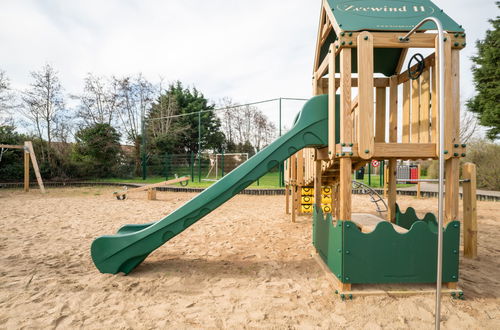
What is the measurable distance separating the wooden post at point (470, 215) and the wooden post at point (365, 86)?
2393 millimetres

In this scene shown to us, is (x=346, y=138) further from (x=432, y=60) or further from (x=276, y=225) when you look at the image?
(x=276, y=225)

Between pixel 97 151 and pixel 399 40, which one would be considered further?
pixel 97 151

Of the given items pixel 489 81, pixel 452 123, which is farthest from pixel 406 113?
pixel 489 81

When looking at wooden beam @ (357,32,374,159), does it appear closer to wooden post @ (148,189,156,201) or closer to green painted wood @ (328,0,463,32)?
green painted wood @ (328,0,463,32)

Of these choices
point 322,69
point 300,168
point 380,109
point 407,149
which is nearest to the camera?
point 407,149

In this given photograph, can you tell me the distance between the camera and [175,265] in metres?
3.65

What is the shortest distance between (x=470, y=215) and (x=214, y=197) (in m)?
3.61

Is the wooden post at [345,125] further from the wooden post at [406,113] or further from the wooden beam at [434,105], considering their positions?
the wooden post at [406,113]

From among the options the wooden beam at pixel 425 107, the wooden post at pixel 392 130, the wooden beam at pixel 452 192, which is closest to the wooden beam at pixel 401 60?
the wooden post at pixel 392 130

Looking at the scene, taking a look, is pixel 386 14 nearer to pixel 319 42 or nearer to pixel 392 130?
pixel 319 42

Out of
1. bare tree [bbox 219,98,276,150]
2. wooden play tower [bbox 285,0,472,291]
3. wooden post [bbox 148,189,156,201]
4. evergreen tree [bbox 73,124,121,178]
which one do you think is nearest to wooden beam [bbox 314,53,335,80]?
wooden play tower [bbox 285,0,472,291]

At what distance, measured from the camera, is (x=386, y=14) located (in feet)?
9.87

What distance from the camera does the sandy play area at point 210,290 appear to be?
235 centimetres

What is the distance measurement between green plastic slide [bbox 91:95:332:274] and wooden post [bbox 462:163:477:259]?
8.15 ft
